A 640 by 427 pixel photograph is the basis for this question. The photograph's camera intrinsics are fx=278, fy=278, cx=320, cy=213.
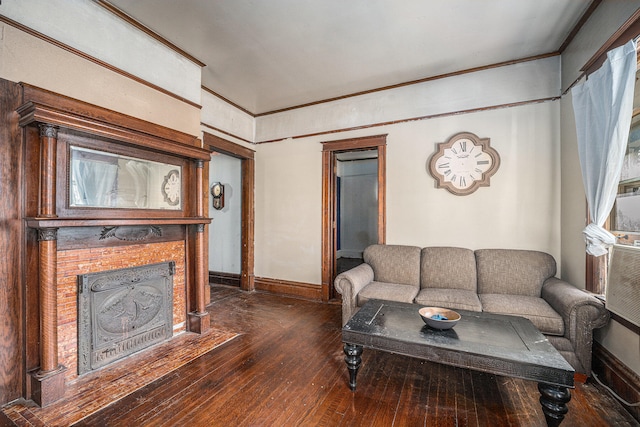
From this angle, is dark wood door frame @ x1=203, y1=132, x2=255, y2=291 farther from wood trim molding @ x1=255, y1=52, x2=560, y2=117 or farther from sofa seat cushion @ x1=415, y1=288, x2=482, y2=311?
sofa seat cushion @ x1=415, y1=288, x2=482, y2=311

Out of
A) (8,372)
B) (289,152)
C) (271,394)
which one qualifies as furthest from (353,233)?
(8,372)

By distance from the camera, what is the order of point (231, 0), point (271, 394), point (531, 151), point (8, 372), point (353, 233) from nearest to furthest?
point (8, 372), point (271, 394), point (231, 0), point (531, 151), point (353, 233)

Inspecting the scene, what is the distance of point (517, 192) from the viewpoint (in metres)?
3.11

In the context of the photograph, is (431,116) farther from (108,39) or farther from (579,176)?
(108,39)

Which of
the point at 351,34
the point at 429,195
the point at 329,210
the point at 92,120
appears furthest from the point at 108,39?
the point at 429,195

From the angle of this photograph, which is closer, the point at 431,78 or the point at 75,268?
the point at 75,268

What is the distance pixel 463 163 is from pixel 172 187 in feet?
10.7

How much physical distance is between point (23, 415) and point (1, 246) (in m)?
1.07

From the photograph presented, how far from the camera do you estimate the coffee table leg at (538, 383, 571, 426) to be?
1.49 meters

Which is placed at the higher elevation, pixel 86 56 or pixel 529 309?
pixel 86 56

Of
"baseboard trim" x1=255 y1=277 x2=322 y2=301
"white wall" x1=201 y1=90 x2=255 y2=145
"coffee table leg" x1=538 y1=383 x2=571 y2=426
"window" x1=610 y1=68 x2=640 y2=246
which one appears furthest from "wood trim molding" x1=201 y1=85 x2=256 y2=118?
"coffee table leg" x1=538 y1=383 x2=571 y2=426

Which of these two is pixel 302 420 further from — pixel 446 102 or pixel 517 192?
pixel 446 102

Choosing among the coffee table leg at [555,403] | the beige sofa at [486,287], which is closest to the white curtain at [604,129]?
the beige sofa at [486,287]

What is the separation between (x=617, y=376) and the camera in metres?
1.90
